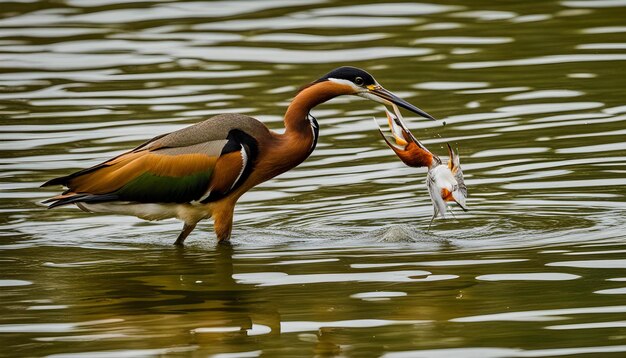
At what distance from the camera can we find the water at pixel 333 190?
26.2ft

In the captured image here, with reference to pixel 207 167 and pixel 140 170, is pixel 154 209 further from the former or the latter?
pixel 207 167

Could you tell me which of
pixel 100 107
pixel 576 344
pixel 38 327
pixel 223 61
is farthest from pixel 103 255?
pixel 223 61

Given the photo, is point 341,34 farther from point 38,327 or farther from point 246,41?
point 38,327

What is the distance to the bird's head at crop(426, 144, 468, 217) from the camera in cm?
1039

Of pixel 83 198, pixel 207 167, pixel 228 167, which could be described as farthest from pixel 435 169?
pixel 83 198

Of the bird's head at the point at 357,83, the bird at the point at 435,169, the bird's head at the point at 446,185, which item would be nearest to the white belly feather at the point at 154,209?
the bird's head at the point at 357,83

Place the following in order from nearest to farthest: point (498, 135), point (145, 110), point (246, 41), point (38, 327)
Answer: point (38, 327), point (498, 135), point (145, 110), point (246, 41)

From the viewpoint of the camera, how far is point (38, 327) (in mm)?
8273

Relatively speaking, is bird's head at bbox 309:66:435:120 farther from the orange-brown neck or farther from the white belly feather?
the white belly feather

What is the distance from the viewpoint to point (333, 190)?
12352 millimetres

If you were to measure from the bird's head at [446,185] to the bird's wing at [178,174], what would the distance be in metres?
1.36

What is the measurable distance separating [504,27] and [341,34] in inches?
76.1

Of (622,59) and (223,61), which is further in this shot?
(223,61)

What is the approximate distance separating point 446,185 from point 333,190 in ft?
6.83
